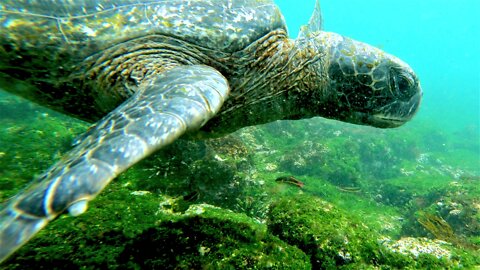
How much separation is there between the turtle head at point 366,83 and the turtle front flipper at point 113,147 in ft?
5.87

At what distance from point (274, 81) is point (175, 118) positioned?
1840 mm

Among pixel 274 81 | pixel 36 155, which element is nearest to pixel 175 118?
pixel 274 81

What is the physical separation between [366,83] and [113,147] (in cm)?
309

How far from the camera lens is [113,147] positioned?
1537mm

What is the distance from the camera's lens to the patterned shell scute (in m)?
2.63

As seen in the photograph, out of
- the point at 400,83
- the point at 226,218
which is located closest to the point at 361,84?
the point at 400,83

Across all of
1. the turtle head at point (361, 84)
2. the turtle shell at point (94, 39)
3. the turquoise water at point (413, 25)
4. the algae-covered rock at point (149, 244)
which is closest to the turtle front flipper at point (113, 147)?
the turtle shell at point (94, 39)

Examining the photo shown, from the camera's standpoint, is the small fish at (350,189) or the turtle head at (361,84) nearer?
the turtle head at (361,84)

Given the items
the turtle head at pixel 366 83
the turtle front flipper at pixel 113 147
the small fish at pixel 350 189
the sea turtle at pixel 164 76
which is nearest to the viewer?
→ the turtle front flipper at pixel 113 147

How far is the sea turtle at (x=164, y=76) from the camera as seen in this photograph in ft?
5.18

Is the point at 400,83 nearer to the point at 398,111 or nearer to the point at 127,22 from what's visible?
the point at 398,111

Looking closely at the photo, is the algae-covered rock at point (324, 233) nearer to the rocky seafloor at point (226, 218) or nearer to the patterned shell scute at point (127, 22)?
the rocky seafloor at point (226, 218)

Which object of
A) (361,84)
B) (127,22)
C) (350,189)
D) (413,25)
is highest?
(127,22)

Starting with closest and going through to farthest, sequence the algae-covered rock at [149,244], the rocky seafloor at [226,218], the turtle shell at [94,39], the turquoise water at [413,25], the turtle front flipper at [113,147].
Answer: the turtle front flipper at [113,147] → the algae-covered rock at [149,244] → the rocky seafloor at [226,218] → the turtle shell at [94,39] → the turquoise water at [413,25]
